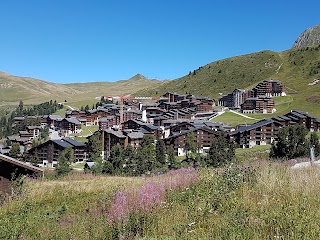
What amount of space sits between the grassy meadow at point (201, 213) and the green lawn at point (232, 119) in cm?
8595

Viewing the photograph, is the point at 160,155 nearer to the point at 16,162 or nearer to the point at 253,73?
the point at 16,162

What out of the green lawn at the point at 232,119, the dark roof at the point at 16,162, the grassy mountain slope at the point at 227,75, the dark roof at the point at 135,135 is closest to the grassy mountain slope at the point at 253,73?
the grassy mountain slope at the point at 227,75

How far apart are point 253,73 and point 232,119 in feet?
253

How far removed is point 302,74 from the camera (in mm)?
144375

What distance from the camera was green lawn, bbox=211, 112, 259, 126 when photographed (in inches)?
3712

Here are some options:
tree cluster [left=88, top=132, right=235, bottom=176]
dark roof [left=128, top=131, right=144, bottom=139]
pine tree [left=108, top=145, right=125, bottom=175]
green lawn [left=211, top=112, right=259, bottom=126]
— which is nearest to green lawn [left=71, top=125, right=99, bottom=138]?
dark roof [left=128, top=131, right=144, bottom=139]

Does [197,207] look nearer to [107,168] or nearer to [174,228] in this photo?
[174,228]

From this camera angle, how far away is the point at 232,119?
331ft

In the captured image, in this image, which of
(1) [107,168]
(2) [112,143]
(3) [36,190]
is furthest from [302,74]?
(3) [36,190]

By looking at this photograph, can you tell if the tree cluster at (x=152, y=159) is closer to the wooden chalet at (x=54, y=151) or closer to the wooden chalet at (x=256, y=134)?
the wooden chalet at (x=54, y=151)

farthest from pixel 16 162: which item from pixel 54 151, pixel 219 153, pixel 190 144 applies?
pixel 54 151

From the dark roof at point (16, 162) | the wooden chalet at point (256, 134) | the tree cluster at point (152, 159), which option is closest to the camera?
the dark roof at point (16, 162)

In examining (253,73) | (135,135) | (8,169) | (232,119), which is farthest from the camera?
(253,73)

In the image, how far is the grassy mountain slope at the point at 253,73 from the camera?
5468 inches
